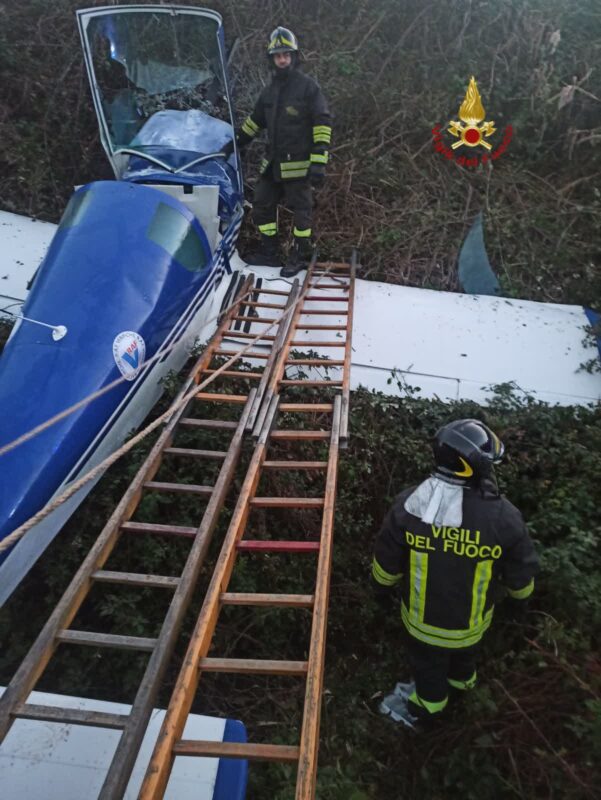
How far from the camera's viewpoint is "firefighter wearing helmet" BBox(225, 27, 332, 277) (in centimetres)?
504

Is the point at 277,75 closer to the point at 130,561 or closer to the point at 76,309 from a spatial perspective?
the point at 76,309

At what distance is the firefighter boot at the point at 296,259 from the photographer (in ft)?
17.9

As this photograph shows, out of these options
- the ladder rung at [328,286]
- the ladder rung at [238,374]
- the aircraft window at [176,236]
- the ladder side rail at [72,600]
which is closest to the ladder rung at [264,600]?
the ladder side rail at [72,600]

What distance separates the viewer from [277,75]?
5082mm

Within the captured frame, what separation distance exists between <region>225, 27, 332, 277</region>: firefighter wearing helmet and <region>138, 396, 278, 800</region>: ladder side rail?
10.1 ft

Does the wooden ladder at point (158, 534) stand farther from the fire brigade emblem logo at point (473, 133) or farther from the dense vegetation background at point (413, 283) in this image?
the fire brigade emblem logo at point (473, 133)

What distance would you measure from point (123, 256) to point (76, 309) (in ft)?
1.61

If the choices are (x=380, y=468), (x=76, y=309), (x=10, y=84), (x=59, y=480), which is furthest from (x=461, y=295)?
(x=10, y=84)

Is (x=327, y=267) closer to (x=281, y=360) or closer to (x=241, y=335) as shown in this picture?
(x=241, y=335)

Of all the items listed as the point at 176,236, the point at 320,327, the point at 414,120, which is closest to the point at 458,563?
the point at 320,327

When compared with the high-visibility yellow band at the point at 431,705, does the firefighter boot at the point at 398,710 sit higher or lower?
lower

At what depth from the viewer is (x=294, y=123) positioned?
5.15 meters

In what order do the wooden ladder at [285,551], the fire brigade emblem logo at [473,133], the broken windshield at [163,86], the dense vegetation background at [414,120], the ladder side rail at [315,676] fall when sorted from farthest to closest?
the fire brigade emblem logo at [473,133]
the dense vegetation background at [414,120]
the broken windshield at [163,86]
the wooden ladder at [285,551]
the ladder side rail at [315,676]

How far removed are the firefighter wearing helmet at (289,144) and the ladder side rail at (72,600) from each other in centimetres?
257
